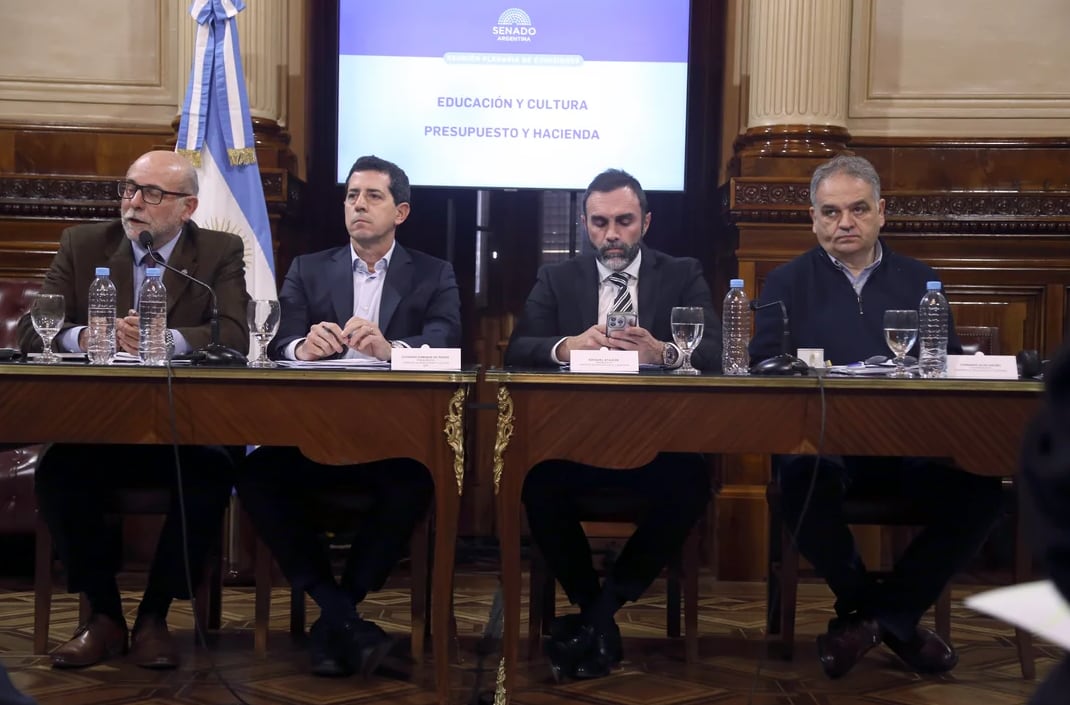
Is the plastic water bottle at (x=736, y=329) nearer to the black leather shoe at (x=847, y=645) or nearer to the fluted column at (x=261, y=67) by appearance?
the black leather shoe at (x=847, y=645)

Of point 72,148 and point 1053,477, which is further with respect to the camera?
point 72,148

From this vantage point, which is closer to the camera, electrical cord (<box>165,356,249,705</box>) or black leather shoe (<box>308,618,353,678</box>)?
electrical cord (<box>165,356,249,705</box>)

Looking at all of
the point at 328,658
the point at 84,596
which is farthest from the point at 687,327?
the point at 84,596

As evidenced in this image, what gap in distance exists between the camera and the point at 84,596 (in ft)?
10.1

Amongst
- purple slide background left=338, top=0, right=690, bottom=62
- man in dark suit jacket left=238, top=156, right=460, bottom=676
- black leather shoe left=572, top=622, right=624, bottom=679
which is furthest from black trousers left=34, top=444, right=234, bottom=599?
purple slide background left=338, top=0, right=690, bottom=62

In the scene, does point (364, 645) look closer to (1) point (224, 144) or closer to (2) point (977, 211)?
(1) point (224, 144)

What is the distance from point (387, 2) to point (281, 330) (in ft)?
5.66

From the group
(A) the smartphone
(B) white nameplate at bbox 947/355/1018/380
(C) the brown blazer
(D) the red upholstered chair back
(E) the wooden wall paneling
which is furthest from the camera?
(E) the wooden wall paneling

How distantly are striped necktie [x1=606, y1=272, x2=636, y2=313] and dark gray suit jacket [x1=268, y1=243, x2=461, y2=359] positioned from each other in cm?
47

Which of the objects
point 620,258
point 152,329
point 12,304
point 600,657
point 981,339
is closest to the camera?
point 152,329

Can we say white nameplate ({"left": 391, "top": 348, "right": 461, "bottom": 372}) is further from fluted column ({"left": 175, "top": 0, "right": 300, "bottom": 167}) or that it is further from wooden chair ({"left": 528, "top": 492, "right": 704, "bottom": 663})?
fluted column ({"left": 175, "top": 0, "right": 300, "bottom": 167})

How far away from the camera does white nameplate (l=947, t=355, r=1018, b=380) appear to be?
2.60 meters

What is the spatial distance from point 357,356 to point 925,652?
166cm

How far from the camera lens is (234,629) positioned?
3.41m
